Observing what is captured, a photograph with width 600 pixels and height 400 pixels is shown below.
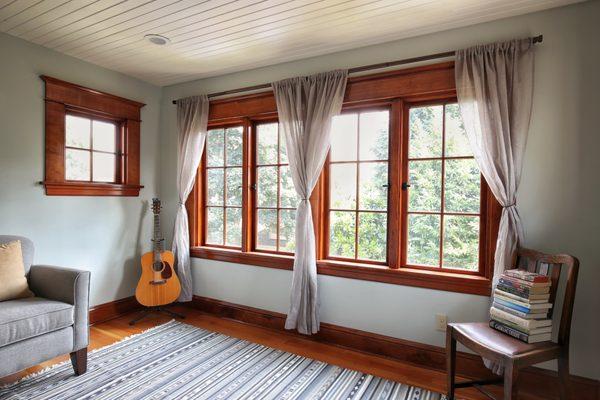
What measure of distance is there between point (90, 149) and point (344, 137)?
237cm

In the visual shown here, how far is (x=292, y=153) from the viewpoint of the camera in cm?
281

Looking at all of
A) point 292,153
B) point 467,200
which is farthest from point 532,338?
point 292,153

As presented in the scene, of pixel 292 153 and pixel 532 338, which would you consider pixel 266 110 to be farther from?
pixel 532 338

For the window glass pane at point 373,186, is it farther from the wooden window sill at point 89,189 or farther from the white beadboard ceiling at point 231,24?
the wooden window sill at point 89,189

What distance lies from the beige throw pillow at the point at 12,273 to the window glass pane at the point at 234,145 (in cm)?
180

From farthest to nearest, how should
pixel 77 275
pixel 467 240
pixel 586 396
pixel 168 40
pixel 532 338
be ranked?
pixel 168 40 < pixel 467 240 < pixel 77 275 < pixel 586 396 < pixel 532 338

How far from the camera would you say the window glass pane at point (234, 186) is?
3303 millimetres

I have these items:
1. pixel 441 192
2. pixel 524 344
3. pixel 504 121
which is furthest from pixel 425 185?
pixel 524 344

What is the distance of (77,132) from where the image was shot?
302 cm

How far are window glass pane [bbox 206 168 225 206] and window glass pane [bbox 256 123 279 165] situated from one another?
1.67 feet

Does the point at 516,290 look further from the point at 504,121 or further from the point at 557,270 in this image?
the point at 504,121

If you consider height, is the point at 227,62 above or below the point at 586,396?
above

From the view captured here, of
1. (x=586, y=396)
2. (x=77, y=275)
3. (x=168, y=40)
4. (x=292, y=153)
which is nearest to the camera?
(x=586, y=396)

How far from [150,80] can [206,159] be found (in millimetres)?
1026
